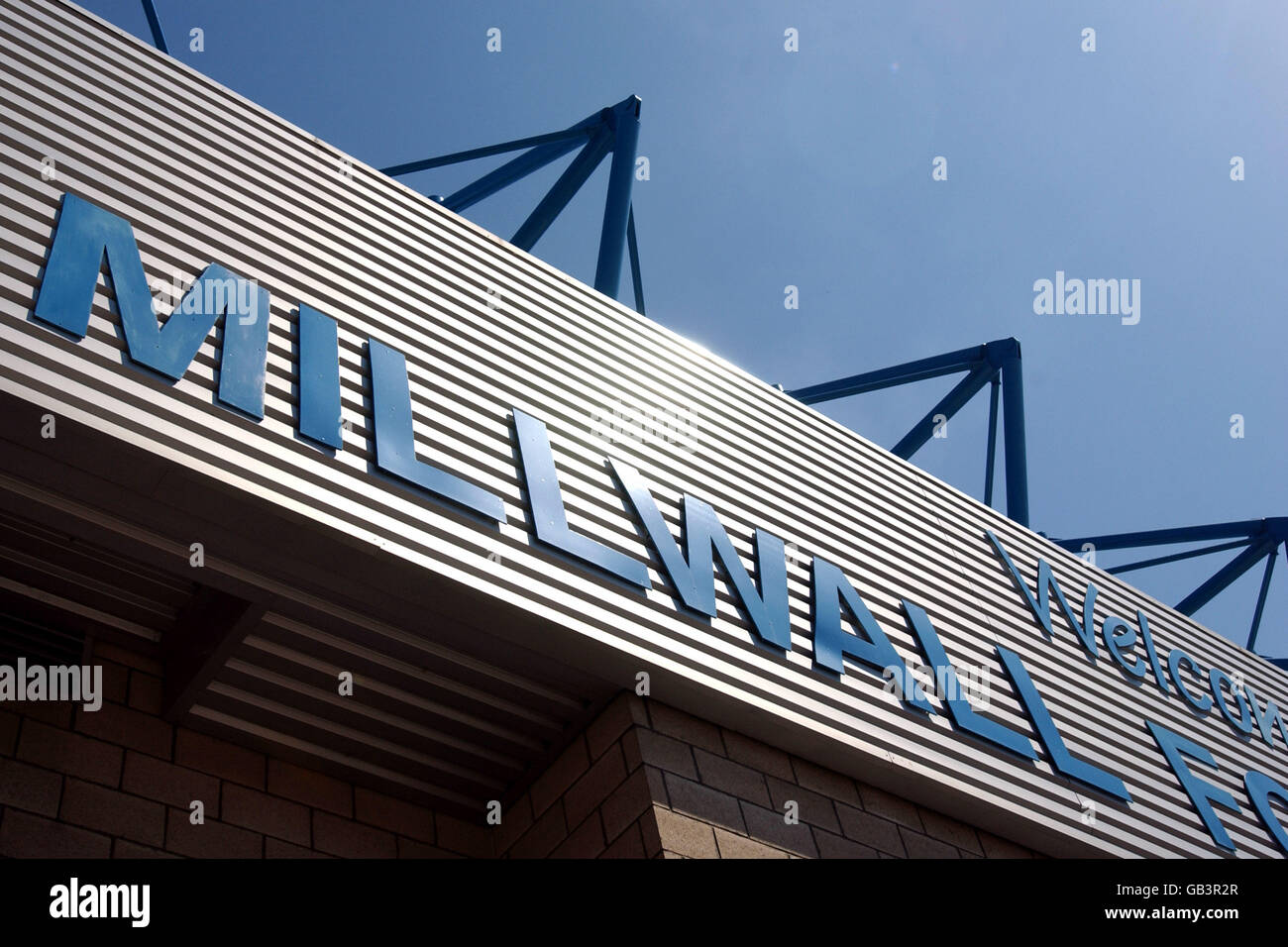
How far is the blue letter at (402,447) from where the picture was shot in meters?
5.61

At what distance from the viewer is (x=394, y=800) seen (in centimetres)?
634

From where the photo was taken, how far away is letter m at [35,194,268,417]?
5051mm

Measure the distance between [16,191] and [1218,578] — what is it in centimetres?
1281

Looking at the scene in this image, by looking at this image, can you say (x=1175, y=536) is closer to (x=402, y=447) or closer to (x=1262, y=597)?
(x=1262, y=597)

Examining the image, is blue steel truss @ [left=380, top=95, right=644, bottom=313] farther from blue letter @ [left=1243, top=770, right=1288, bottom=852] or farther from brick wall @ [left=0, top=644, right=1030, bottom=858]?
blue letter @ [left=1243, top=770, right=1288, bottom=852]

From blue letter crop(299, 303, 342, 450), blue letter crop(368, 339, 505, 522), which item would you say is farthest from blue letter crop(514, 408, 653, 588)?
blue letter crop(299, 303, 342, 450)

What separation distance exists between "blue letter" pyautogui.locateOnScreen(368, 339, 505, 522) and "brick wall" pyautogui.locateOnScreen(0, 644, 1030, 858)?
1177 mm

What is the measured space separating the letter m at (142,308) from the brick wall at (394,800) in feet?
4.80

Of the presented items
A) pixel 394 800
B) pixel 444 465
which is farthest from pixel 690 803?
pixel 444 465

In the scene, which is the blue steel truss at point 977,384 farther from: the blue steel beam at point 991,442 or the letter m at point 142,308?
the letter m at point 142,308

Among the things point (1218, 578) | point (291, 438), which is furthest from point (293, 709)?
point (1218, 578)

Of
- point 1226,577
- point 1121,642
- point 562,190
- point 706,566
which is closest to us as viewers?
point 706,566

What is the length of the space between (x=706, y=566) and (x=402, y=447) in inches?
68.2

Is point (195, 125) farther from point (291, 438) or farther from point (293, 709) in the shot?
point (293, 709)
